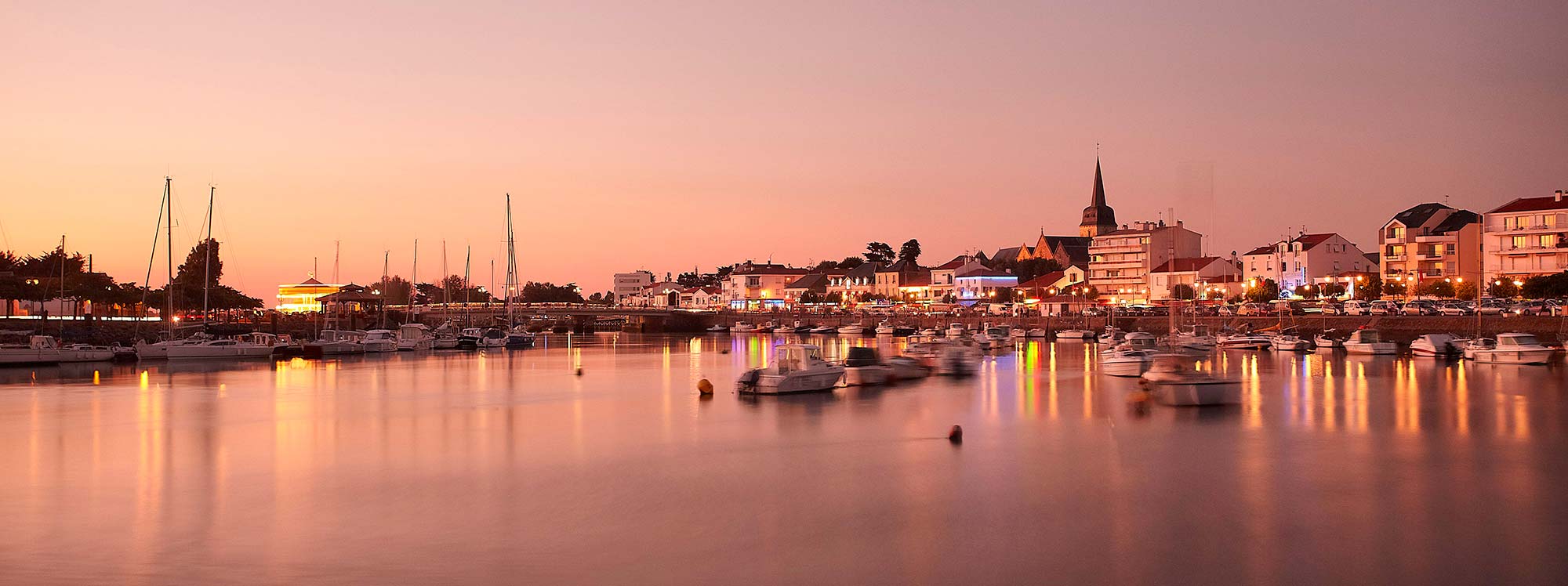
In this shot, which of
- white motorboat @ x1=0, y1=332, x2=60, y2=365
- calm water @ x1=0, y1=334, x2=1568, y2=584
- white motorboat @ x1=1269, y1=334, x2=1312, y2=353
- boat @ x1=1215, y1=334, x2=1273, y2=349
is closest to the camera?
calm water @ x1=0, y1=334, x2=1568, y2=584

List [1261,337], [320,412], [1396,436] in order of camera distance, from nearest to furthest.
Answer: [1396,436]
[320,412]
[1261,337]

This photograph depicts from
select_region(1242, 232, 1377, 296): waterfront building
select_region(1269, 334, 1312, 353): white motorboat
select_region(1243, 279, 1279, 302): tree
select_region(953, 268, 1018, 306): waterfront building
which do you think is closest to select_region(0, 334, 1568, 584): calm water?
select_region(1269, 334, 1312, 353): white motorboat

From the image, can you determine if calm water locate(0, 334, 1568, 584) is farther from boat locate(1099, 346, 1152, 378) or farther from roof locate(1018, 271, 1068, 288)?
roof locate(1018, 271, 1068, 288)

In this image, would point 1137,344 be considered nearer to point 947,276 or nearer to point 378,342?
point 378,342

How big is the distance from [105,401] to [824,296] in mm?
135750

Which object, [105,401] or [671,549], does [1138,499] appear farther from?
[105,401]

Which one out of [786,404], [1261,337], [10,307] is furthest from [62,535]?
[10,307]

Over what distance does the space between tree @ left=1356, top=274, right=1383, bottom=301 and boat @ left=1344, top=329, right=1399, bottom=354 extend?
80.0ft

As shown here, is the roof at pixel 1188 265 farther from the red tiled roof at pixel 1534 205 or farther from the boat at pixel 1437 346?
the boat at pixel 1437 346

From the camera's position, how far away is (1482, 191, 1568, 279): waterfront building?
83.1 metres

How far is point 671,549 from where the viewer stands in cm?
1725

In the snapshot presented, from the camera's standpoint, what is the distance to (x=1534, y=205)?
84812mm

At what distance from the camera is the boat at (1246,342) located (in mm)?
72625

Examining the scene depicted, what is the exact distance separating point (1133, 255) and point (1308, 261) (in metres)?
22.1
